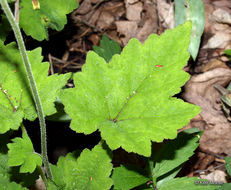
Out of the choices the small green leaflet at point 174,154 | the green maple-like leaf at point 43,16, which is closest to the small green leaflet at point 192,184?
the small green leaflet at point 174,154

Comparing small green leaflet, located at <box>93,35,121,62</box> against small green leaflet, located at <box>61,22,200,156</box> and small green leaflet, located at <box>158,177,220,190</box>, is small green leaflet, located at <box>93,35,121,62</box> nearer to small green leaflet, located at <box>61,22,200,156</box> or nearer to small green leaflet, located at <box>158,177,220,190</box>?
Answer: small green leaflet, located at <box>61,22,200,156</box>

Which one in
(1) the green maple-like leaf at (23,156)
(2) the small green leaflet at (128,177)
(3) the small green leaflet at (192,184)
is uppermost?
(1) the green maple-like leaf at (23,156)

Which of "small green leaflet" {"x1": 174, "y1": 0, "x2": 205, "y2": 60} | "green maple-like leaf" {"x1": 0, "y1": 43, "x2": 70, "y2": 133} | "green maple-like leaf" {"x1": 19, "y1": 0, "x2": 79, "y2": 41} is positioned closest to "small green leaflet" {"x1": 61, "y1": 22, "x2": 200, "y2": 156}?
"green maple-like leaf" {"x1": 0, "y1": 43, "x2": 70, "y2": 133}

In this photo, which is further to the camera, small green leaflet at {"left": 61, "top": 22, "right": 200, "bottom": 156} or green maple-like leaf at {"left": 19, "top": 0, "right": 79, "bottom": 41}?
green maple-like leaf at {"left": 19, "top": 0, "right": 79, "bottom": 41}

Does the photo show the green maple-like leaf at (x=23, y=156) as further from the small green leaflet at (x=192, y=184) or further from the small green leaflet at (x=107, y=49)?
the small green leaflet at (x=107, y=49)

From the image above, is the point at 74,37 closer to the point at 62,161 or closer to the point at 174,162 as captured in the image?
the point at 62,161
